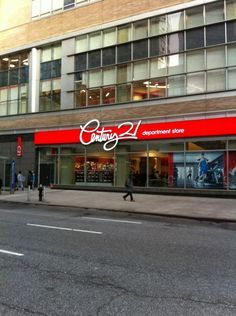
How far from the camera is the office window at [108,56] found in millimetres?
30438

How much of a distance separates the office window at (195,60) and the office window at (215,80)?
841 mm

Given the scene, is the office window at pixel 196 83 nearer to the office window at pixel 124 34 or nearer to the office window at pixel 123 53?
the office window at pixel 123 53

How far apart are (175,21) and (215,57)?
13.4ft

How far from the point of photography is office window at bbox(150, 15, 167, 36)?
28175 millimetres

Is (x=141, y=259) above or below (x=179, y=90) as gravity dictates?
below

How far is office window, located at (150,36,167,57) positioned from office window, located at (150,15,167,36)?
426 millimetres

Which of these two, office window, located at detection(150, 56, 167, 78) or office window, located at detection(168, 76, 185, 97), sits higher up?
office window, located at detection(150, 56, 167, 78)

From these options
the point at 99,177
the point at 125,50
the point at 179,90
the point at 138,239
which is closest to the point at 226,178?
the point at 179,90

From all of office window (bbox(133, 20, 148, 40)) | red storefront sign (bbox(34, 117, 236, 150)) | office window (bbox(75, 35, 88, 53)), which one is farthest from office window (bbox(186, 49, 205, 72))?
office window (bbox(75, 35, 88, 53))

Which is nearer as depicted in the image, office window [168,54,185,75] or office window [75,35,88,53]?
office window [168,54,185,75]

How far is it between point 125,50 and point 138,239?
21878mm

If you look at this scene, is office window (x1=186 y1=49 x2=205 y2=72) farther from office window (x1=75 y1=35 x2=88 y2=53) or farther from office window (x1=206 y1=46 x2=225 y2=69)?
office window (x1=75 y1=35 x2=88 y2=53)

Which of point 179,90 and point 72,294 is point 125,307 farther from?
point 179,90

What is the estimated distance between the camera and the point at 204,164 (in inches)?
1001
